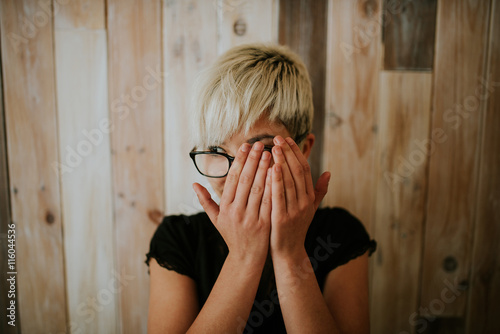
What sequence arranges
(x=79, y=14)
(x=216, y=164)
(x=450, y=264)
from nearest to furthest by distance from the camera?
(x=216, y=164) < (x=79, y=14) < (x=450, y=264)

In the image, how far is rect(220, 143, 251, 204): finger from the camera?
0.71 meters

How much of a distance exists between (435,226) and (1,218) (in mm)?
1779

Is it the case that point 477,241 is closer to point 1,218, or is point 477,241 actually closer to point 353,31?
point 353,31

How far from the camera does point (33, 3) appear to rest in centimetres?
104

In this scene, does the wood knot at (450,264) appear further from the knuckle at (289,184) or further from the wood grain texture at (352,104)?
the knuckle at (289,184)

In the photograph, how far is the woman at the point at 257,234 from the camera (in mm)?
716

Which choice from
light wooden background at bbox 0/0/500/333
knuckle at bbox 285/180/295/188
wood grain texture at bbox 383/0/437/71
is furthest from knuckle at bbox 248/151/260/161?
wood grain texture at bbox 383/0/437/71

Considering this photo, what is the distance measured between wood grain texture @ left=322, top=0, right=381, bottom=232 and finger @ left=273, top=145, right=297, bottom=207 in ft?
1.45

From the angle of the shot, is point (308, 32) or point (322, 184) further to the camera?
point (308, 32)

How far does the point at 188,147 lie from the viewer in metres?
1.10

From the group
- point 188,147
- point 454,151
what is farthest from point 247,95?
point 454,151

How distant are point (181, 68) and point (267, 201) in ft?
2.21

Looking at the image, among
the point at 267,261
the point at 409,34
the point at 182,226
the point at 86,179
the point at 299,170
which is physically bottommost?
the point at 267,261

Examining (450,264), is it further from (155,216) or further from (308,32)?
(155,216)
